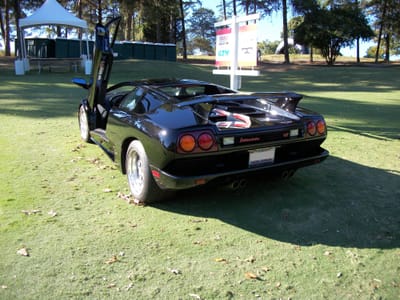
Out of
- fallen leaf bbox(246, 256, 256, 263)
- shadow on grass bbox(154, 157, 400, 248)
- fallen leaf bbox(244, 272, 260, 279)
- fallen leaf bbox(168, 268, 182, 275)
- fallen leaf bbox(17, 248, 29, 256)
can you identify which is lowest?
fallen leaf bbox(244, 272, 260, 279)

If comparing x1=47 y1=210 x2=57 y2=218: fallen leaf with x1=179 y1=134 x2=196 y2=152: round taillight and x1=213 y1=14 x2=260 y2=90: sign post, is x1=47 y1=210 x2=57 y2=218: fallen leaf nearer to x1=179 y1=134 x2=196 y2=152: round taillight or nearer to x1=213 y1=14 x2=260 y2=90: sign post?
x1=179 y1=134 x2=196 y2=152: round taillight

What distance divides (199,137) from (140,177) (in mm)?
978

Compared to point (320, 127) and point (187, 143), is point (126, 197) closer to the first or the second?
point (187, 143)

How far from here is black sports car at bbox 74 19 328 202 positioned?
3609 millimetres

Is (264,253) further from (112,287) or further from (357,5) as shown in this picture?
(357,5)

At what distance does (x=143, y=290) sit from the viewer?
2680 mm

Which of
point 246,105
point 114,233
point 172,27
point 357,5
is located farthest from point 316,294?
point 172,27

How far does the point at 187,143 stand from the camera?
3533 millimetres

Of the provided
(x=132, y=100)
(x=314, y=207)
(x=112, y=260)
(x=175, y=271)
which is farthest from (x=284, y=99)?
(x=112, y=260)

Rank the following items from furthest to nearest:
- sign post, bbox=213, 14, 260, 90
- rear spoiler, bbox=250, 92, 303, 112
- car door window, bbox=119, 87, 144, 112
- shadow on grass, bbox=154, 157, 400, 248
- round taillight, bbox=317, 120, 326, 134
A: sign post, bbox=213, 14, 260, 90 → car door window, bbox=119, 87, 144, 112 → rear spoiler, bbox=250, 92, 303, 112 → round taillight, bbox=317, 120, 326, 134 → shadow on grass, bbox=154, 157, 400, 248

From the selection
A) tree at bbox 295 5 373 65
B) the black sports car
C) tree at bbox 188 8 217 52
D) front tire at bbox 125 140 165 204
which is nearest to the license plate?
the black sports car

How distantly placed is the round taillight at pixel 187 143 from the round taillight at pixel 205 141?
0.06 m

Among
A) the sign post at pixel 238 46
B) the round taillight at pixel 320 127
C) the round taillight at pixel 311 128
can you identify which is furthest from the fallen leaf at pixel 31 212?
the sign post at pixel 238 46

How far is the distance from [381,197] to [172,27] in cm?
4769
